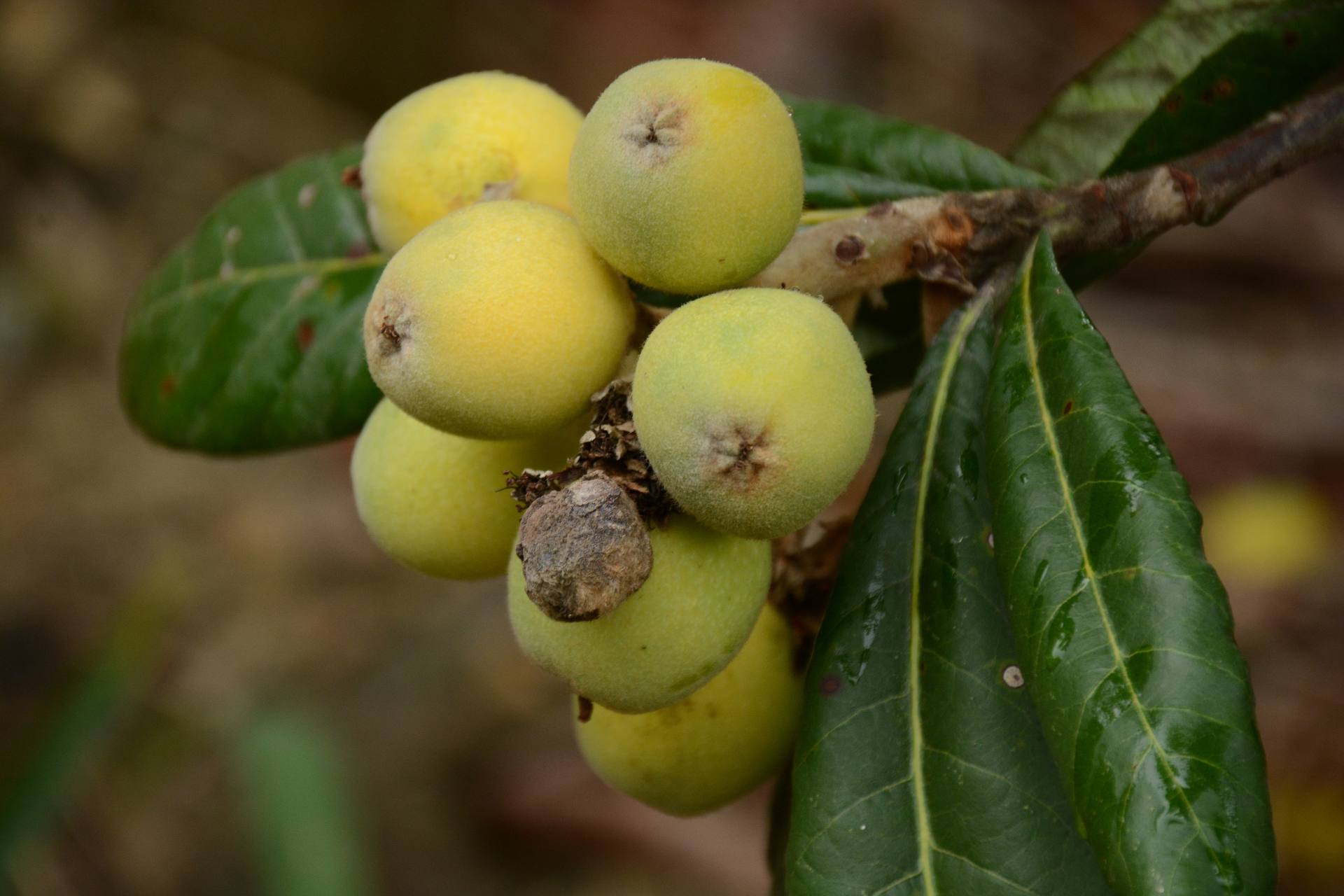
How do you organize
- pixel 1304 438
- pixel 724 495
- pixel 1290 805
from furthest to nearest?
pixel 1304 438 < pixel 1290 805 < pixel 724 495

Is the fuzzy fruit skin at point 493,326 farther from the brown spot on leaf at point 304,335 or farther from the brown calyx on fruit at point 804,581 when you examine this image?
the brown spot on leaf at point 304,335

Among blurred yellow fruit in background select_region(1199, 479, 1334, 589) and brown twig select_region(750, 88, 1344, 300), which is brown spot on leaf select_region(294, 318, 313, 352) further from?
blurred yellow fruit in background select_region(1199, 479, 1334, 589)

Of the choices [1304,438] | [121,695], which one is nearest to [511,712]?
[121,695]

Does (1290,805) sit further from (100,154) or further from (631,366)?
(100,154)

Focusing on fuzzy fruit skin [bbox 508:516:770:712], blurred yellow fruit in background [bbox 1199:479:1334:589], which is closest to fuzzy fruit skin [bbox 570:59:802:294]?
fuzzy fruit skin [bbox 508:516:770:712]

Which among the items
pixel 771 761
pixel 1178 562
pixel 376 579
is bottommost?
pixel 376 579
